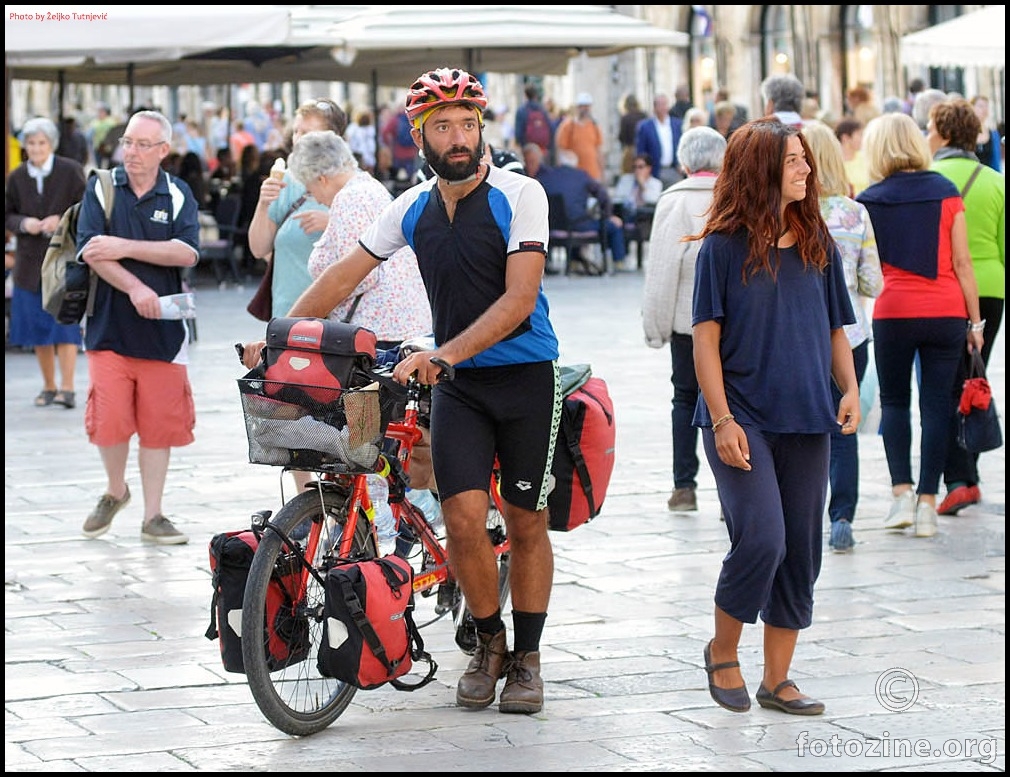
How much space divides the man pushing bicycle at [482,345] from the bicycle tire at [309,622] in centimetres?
32

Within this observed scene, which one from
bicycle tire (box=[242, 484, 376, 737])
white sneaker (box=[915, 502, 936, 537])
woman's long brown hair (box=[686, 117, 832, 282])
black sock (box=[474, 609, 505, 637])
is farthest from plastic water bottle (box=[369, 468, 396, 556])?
white sneaker (box=[915, 502, 936, 537])

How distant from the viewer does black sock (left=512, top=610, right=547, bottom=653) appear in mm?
5723

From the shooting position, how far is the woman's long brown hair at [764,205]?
5.47m

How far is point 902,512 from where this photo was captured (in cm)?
841

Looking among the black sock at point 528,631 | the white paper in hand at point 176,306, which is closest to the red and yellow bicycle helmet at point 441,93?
the black sock at point 528,631

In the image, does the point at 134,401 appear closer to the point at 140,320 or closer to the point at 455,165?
the point at 140,320

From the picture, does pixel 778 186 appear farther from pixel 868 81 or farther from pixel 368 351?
pixel 868 81

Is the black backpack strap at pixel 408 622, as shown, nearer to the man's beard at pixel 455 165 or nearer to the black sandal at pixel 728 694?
the black sandal at pixel 728 694

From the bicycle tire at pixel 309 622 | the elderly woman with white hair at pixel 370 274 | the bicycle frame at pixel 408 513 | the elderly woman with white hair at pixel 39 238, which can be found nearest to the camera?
the bicycle tire at pixel 309 622

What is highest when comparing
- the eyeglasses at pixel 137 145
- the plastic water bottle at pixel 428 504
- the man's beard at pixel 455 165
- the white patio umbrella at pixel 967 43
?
the white patio umbrella at pixel 967 43

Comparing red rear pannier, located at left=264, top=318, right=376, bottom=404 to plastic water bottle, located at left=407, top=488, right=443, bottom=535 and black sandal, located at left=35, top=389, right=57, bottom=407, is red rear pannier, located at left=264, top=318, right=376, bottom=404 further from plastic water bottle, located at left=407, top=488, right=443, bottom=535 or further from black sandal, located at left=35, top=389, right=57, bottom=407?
black sandal, located at left=35, top=389, right=57, bottom=407

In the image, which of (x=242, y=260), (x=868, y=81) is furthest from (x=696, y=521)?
(x=868, y=81)

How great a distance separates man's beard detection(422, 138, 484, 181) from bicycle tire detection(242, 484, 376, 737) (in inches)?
37.9

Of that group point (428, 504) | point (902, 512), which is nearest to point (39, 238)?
point (902, 512)
